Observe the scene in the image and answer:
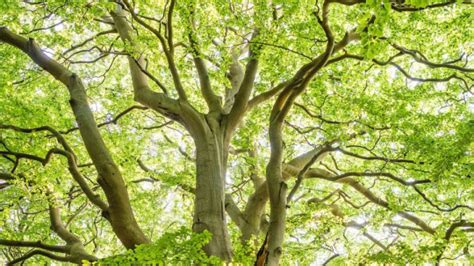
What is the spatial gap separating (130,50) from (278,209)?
422cm

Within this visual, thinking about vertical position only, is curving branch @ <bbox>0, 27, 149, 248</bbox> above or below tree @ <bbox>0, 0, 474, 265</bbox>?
below

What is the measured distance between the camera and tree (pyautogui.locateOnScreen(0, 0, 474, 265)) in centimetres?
689

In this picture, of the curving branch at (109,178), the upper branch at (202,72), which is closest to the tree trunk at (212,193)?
the upper branch at (202,72)

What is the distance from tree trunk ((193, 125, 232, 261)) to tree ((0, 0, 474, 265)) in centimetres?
3

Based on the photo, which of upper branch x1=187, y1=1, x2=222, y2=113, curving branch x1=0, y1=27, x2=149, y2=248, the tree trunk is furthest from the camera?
upper branch x1=187, y1=1, x2=222, y2=113

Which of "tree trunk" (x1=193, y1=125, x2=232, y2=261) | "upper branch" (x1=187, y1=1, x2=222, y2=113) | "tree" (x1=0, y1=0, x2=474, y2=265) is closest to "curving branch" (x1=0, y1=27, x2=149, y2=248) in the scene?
"tree" (x1=0, y1=0, x2=474, y2=265)

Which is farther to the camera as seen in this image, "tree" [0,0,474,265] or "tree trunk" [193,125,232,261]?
"tree" [0,0,474,265]

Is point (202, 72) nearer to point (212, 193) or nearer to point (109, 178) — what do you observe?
point (212, 193)

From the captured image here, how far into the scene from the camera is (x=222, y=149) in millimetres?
7832

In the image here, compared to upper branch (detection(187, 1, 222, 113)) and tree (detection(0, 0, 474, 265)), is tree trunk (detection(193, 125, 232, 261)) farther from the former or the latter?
upper branch (detection(187, 1, 222, 113))

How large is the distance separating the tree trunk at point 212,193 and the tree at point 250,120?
0.08 ft

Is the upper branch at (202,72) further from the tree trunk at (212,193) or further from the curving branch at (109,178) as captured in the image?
the curving branch at (109,178)

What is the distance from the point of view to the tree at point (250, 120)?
6887mm

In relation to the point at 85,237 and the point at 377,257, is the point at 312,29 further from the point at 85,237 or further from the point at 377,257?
the point at 85,237
